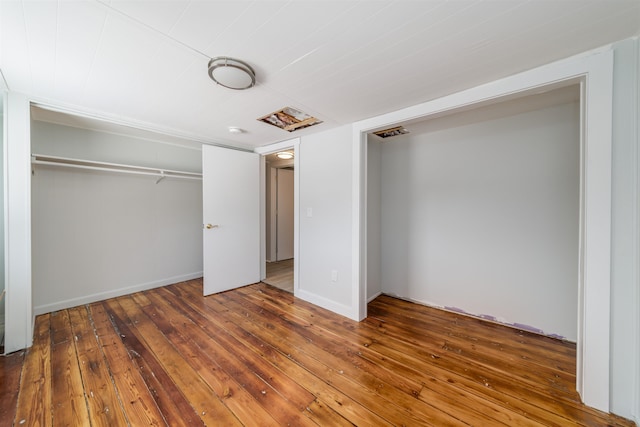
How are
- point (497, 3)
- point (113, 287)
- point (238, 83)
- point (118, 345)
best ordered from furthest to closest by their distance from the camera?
point (113, 287), point (118, 345), point (238, 83), point (497, 3)

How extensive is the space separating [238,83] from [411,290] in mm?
3047

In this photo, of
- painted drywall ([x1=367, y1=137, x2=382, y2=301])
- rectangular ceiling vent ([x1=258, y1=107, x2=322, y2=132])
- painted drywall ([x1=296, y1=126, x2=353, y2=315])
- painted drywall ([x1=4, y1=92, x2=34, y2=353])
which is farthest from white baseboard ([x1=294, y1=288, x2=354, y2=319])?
painted drywall ([x1=4, y1=92, x2=34, y2=353])

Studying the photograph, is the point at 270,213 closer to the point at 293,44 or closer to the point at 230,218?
the point at 230,218

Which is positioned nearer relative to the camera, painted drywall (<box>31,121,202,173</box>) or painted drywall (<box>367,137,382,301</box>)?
painted drywall (<box>31,121,202,173</box>)

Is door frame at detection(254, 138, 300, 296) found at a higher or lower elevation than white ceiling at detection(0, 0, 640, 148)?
lower

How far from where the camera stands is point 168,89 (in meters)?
1.88

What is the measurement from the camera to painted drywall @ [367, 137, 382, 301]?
3.02 meters

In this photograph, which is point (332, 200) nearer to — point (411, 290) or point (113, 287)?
point (411, 290)

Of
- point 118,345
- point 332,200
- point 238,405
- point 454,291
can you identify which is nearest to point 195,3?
point 332,200

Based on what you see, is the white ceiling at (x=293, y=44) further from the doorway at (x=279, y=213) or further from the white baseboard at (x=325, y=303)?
the doorway at (x=279, y=213)

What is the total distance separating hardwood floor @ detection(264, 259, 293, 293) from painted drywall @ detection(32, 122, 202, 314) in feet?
4.21

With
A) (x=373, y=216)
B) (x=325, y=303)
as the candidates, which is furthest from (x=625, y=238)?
(x=325, y=303)

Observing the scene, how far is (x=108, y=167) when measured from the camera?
2.94 metres

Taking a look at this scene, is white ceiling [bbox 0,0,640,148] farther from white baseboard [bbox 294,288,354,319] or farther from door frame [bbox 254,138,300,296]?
white baseboard [bbox 294,288,354,319]
